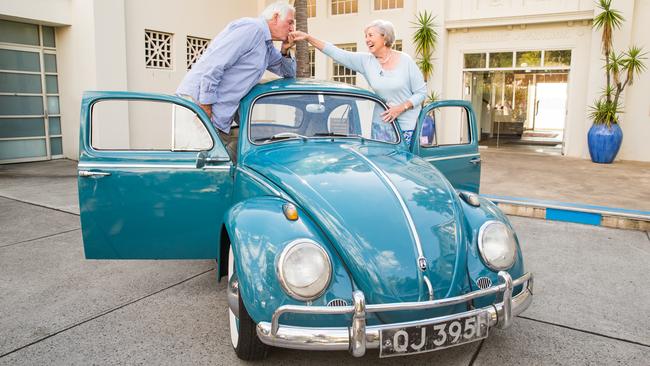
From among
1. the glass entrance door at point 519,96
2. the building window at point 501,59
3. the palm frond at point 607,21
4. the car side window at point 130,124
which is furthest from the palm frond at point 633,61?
the car side window at point 130,124

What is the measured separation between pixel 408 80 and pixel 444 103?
37 centimetres

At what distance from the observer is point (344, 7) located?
1448 centimetres

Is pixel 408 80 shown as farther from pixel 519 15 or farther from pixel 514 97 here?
pixel 514 97

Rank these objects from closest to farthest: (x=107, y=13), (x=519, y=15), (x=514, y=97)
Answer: (x=107, y=13)
(x=519, y=15)
(x=514, y=97)

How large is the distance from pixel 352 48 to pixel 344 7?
120 centimetres

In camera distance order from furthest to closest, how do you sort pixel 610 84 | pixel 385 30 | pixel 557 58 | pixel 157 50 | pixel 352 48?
pixel 352 48, pixel 557 58, pixel 157 50, pixel 610 84, pixel 385 30

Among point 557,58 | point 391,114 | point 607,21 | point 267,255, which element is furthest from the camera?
point 557,58

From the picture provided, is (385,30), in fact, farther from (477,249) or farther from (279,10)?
(477,249)

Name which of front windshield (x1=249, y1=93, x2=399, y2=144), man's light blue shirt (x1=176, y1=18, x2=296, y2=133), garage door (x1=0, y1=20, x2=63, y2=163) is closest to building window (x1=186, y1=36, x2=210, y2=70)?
garage door (x1=0, y1=20, x2=63, y2=163)

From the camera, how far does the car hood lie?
2268 millimetres

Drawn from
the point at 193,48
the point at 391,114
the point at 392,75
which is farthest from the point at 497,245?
the point at 193,48

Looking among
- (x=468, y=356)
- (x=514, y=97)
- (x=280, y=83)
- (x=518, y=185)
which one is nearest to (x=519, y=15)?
(x=514, y=97)

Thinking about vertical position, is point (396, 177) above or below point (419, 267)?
above

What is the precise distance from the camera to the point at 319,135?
3.48 metres
